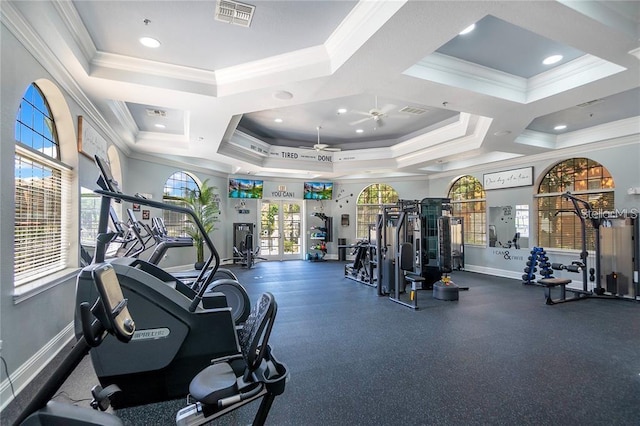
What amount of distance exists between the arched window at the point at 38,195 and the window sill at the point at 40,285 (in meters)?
0.07

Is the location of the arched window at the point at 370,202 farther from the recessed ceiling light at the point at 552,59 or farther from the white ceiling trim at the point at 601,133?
the recessed ceiling light at the point at 552,59

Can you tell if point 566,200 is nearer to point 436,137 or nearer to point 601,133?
point 601,133

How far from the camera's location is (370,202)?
35.7 feet

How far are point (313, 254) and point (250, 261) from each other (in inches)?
98.5

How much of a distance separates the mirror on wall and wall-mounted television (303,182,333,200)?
203 inches

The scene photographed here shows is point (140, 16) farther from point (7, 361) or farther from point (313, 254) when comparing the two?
point (313, 254)

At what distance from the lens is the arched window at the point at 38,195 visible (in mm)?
2826

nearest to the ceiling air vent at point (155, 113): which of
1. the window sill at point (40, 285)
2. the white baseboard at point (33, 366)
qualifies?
the window sill at point (40, 285)

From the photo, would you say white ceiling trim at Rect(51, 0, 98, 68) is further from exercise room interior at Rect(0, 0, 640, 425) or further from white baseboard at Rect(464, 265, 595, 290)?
white baseboard at Rect(464, 265, 595, 290)

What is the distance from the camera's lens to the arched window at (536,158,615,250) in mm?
6270

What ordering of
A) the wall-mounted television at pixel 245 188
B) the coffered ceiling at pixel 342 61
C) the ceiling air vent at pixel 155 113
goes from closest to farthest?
the coffered ceiling at pixel 342 61, the ceiling air vent at pixel 155 113, the wall-mounted television at pixel 245 188

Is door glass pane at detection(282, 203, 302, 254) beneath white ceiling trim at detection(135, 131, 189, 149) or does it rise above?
beneath

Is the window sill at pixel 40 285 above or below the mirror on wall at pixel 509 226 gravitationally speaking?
below

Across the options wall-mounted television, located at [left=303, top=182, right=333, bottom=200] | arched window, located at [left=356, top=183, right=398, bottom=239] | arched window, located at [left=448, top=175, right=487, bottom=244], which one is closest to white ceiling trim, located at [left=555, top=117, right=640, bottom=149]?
arched window, located at [left=448, top=175, right=487, bottom=244]
